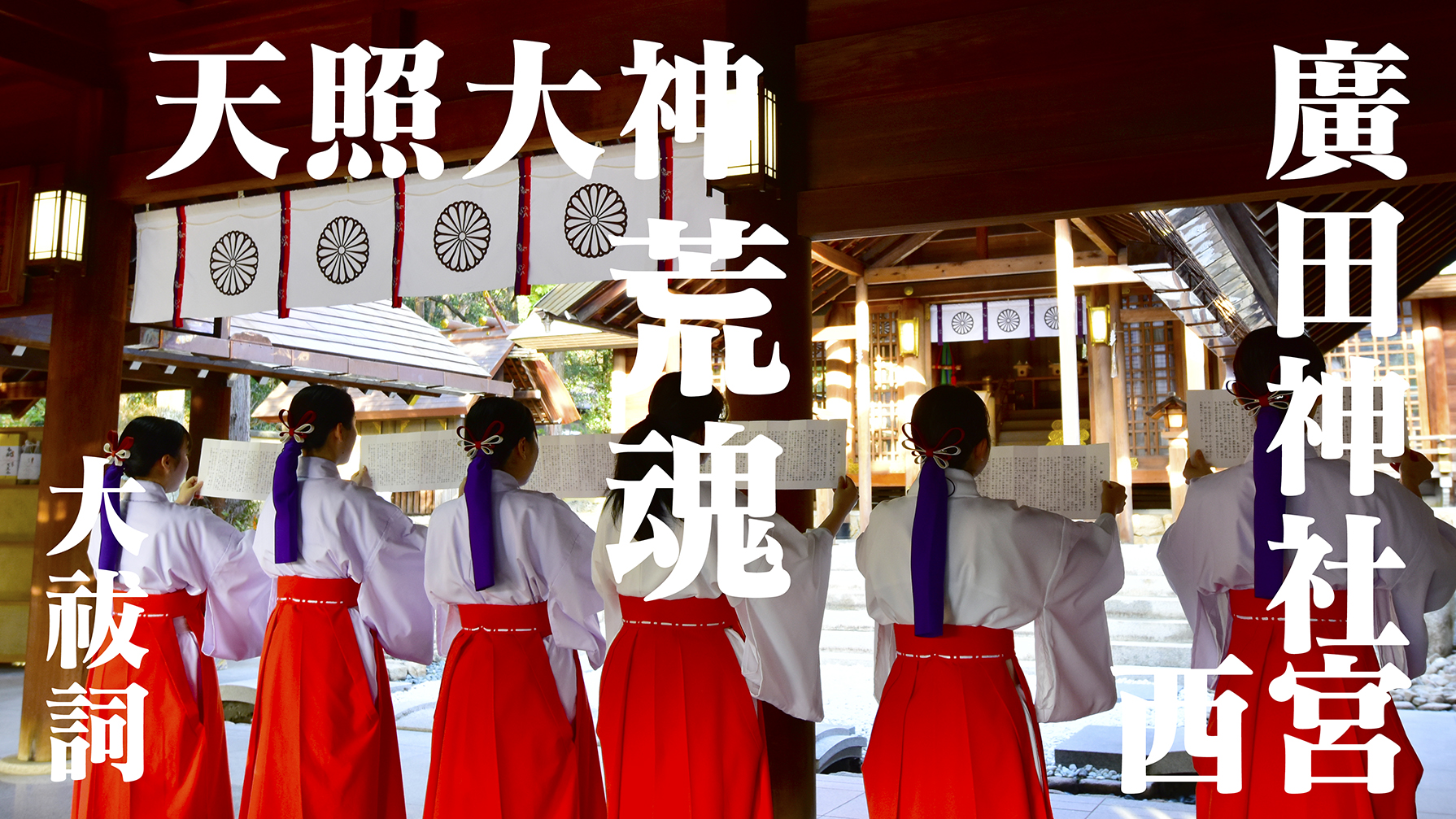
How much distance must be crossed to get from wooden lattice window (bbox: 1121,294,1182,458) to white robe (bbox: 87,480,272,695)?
10.8 meters

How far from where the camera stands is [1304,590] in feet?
10.3

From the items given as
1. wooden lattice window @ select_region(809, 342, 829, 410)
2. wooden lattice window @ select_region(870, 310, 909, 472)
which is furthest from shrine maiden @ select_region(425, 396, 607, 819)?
wooden lattice window @ select_region(809, 342, 829, 410)

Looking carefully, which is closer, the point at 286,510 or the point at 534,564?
the point at 534,564

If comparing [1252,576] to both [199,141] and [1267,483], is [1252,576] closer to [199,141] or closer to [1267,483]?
[1267,483]

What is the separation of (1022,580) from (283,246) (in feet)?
14.0

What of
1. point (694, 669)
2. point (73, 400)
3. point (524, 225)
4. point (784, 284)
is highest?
point (524, 225)

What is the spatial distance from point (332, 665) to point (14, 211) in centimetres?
400

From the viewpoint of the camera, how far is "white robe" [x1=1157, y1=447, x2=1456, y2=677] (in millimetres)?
3174

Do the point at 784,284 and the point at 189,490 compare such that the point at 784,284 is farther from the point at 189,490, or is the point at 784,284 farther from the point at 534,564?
the point at 189,490

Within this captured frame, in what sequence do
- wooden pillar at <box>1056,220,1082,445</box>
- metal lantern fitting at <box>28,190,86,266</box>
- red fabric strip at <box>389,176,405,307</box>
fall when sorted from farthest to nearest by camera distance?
wooden pillar at <box>1056,220,1082,445</box>, metal lantern fitting at <box>28,190,86,266</box>, red fabric strip at <box>389,176,405,307</box>

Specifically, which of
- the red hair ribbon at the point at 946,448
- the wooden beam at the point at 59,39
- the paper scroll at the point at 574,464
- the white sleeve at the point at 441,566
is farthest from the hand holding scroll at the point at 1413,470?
the wooden beam at the point at 59,39

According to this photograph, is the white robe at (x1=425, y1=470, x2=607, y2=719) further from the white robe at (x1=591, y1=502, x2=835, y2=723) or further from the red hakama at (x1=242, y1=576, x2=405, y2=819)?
the red hakama at (x1=242, y1=576, x2=405, y2=819)

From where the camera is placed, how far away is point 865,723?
775 centimetres

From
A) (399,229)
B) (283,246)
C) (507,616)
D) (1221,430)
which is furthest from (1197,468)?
(283,246)
